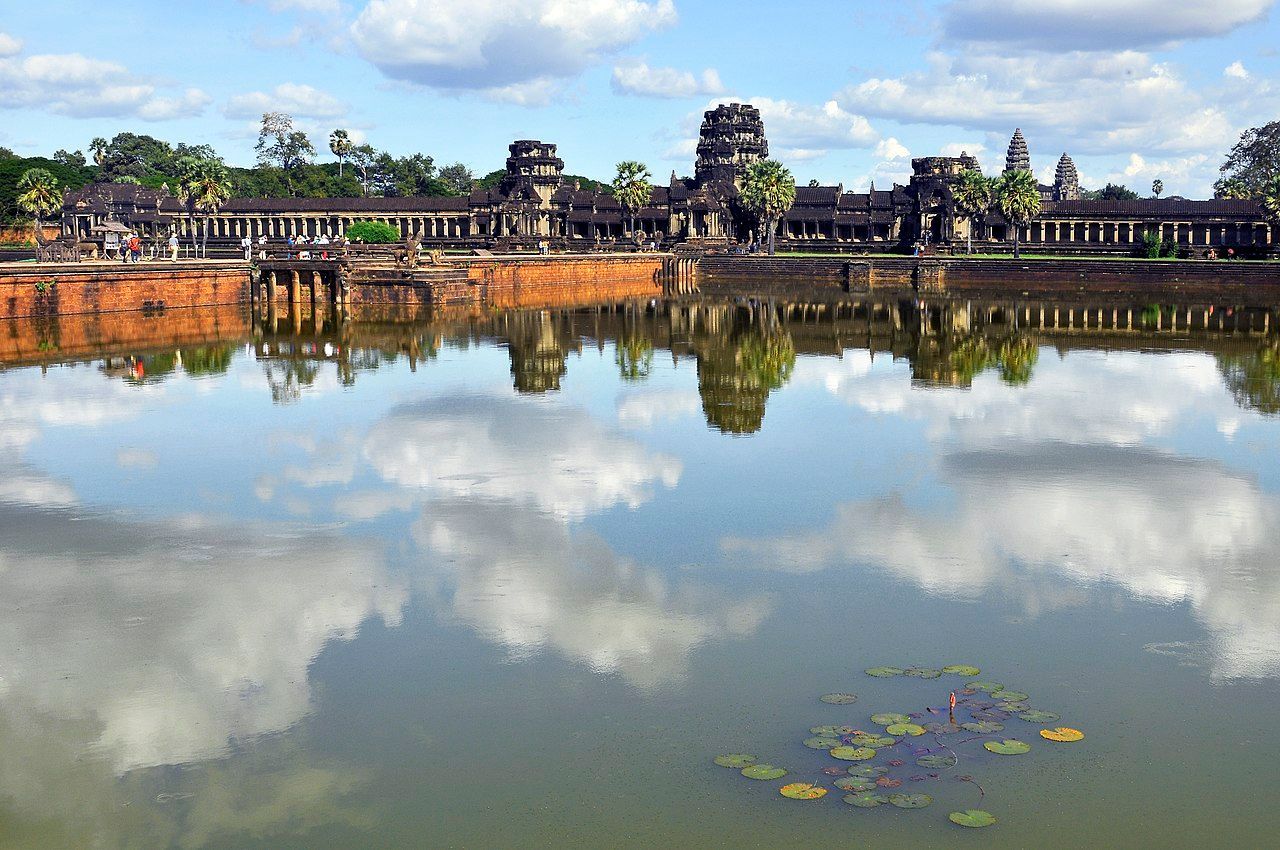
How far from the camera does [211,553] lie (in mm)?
18844

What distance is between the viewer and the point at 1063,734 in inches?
498

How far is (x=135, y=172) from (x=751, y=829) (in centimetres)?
19765

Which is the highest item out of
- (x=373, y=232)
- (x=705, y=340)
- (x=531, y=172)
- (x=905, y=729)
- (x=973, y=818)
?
(x=531, y=172)

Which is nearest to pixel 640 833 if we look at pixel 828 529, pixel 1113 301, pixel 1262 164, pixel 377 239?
pixel 828 529

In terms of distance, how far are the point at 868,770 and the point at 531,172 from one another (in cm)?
12540

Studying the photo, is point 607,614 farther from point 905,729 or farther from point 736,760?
point 905,729

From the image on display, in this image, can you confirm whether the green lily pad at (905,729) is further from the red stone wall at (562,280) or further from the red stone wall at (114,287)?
the red stone wall at (562,280)

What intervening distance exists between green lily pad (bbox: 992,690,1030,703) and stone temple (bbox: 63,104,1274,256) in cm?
10391

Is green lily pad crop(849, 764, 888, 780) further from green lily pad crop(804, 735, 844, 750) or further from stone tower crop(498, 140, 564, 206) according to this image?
stone tower crop(498, 140, 564, 206)

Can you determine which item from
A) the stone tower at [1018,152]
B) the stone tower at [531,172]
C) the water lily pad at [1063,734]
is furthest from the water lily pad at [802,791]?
the stone tower at [1018,152]

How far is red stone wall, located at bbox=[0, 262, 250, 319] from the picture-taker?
57250 mm

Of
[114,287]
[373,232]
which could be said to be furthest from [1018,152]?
[114,287]

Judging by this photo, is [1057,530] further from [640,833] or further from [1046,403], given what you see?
[1046,403]

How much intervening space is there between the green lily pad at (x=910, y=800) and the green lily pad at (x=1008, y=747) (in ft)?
3.96
